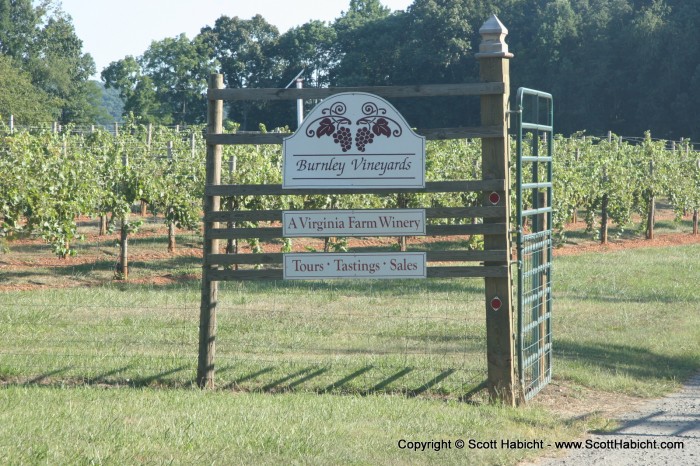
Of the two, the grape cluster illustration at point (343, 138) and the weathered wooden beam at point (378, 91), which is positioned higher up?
the weathered wooden beam at point (378, 91)

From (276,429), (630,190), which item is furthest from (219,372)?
(630,190)

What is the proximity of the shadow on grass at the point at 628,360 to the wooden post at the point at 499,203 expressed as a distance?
199cm

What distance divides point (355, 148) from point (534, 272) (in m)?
1.95

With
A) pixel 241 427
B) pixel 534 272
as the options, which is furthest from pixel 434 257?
pixel 241 427

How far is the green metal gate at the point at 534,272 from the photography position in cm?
764

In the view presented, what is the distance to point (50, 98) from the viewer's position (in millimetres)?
71500

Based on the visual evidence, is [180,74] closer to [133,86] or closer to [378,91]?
[133,86]

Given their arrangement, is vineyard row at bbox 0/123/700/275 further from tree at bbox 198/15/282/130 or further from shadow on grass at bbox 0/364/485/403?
tree at bbox 198/15/282/130

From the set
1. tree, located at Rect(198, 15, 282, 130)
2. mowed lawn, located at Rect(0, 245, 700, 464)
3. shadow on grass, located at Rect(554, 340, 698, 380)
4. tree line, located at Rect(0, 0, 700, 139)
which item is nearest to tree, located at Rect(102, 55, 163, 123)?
tree line, located at Rect(0, 0, 700, 139)

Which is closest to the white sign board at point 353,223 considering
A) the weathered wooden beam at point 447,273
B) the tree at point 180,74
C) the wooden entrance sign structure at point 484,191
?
the wooden entrance sign structure at point 484,191

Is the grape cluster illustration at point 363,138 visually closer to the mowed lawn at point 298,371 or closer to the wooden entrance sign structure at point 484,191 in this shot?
the wooden entrance sign structure at point 484,191

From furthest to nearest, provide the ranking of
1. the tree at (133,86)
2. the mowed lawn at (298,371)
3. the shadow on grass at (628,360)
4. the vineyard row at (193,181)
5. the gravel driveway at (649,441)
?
the tree at (133,86) < the vineyard row at (193,181) < the shadow on grass at (628,360) < the gravel driveway at (649,441) < the mowed lawn at (298,371)

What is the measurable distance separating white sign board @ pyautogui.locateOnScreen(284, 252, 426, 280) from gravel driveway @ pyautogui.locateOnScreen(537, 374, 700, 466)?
78.4 inches

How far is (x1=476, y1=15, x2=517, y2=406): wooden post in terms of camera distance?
7648 mm
